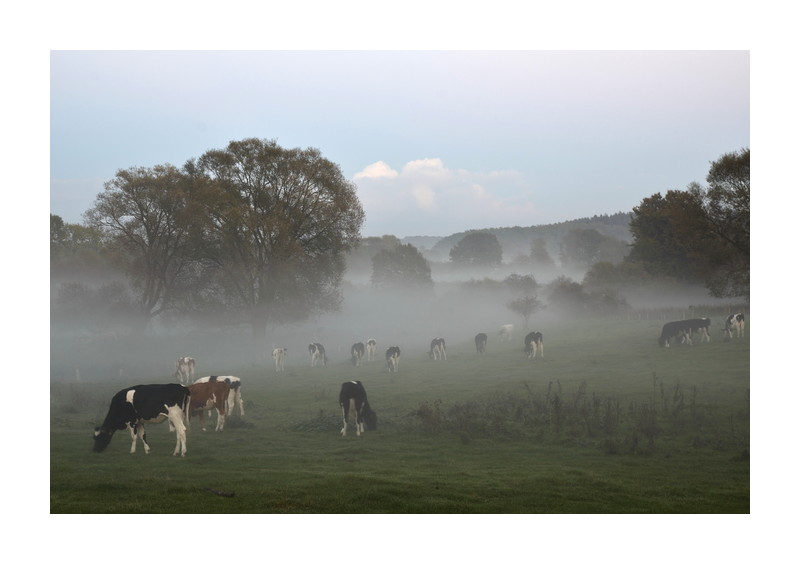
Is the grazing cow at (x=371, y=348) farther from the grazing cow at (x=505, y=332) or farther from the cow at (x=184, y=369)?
the cow at (x=184, y=369)

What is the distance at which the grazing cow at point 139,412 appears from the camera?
17047mm

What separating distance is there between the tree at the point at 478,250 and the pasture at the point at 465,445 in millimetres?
5640

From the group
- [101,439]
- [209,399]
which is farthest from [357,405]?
[101,439]

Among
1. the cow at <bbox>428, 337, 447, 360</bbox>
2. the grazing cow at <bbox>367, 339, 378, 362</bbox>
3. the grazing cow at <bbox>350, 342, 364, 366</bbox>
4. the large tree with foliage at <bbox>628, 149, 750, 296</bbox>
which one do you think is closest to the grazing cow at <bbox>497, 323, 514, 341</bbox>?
the cow at <bbox>428, 337, 447, 360</bbox>

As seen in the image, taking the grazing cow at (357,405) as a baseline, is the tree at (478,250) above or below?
above

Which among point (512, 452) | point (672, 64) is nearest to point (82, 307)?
point (512, 452)

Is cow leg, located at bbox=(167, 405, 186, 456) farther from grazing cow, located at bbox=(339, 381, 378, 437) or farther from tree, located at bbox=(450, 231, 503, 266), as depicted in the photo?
tree, located at bbox=(450, 231, 503, 266)

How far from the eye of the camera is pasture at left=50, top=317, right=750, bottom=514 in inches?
531

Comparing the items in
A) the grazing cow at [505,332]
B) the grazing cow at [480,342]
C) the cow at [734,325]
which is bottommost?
the grazing cow at [480,342]

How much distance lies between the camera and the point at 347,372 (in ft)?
102

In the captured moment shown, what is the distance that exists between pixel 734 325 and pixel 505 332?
39.9 feet

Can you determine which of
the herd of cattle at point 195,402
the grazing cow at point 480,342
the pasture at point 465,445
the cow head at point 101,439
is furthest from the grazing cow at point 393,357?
the cow head at point 101,439

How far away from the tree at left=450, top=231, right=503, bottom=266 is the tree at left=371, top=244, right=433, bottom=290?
2.74m

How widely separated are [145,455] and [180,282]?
20159mm
